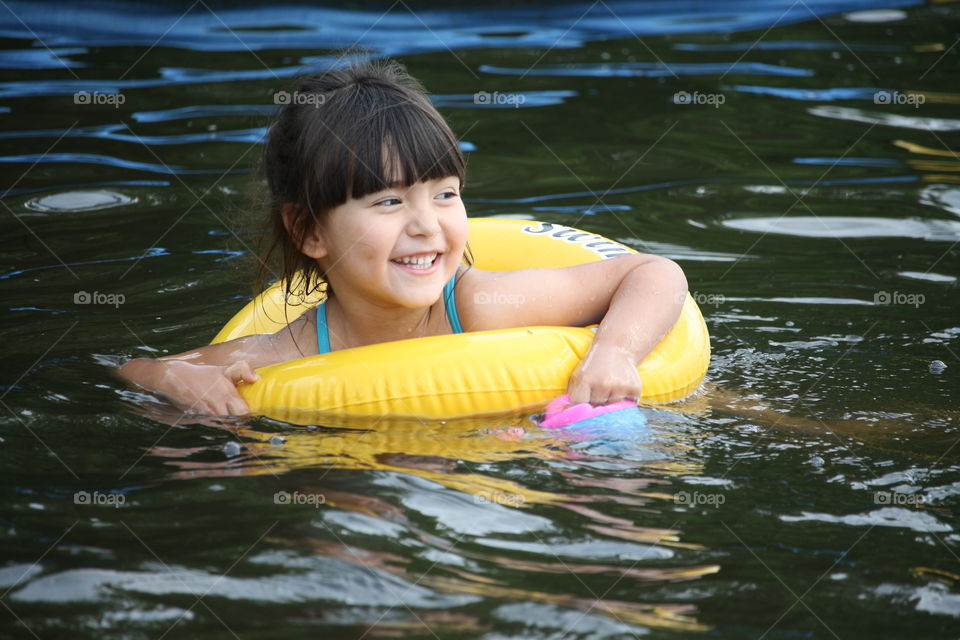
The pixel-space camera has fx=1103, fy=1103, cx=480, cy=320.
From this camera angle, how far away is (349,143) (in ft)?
10.4

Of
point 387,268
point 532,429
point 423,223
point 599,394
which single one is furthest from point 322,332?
point 599,394

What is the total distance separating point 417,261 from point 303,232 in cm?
42

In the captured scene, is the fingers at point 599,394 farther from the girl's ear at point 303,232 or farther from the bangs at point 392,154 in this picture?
the girl's ear at point 303,232

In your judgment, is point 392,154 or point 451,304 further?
point 451,304

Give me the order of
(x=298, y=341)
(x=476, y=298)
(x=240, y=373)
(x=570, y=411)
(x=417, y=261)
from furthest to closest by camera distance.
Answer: (x=298, y=341) < (x=476, y=298) < (x=240, y=373) < (x=417, y=261) < (x=570, y=411)

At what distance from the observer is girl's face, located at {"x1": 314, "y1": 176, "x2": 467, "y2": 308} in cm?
318

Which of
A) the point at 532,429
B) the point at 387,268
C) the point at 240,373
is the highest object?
the point at 387,268

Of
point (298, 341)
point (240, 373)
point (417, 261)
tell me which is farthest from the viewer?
point (298, 341)

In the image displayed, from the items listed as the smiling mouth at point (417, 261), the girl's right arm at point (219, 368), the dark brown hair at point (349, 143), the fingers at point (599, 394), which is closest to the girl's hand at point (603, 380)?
the fingers at point (599, 394)

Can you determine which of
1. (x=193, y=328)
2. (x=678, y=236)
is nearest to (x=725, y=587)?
(x=193, y=328)

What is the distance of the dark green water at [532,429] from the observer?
2314 millimetres

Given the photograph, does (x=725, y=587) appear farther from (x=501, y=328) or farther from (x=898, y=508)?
(x=501, y=328)

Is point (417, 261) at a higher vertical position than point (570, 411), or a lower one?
higher

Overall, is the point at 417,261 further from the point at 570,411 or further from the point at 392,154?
the point at 570,411
